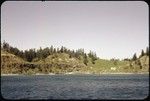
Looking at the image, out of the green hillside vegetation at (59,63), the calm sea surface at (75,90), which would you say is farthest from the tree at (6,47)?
the calm sea surface at (75,90)

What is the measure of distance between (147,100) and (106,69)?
184105 mm

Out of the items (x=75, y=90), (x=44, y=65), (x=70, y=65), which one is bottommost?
(x=75, y=90)

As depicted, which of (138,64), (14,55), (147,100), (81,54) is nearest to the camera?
(147,100)

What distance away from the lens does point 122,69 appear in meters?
185

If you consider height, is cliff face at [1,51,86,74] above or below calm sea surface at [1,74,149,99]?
above

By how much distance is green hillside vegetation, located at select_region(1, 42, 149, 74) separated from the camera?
16188 cm

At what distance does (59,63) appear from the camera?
584 feet

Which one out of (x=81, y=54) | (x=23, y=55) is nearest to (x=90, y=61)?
(x=81, y=54)

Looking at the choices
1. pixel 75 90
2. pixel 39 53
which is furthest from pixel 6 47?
pixel 75 90

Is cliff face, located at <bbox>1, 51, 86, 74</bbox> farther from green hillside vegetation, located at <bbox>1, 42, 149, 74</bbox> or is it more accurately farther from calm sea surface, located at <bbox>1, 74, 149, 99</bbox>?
calm sea surface, located at <bbox>1, 74, 149, 99</bbox>

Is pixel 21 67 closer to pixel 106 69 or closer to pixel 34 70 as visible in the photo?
pixel 34 70

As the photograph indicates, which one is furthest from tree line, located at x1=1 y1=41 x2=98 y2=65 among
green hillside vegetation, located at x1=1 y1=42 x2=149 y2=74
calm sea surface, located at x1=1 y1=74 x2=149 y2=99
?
calm sea surface, located at x1=1 y1=74 x2=149 y2=99

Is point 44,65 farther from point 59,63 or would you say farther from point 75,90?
point 75,90

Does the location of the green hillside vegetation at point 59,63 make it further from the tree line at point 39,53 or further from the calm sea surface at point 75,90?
the calm sea surface at point 75,90
